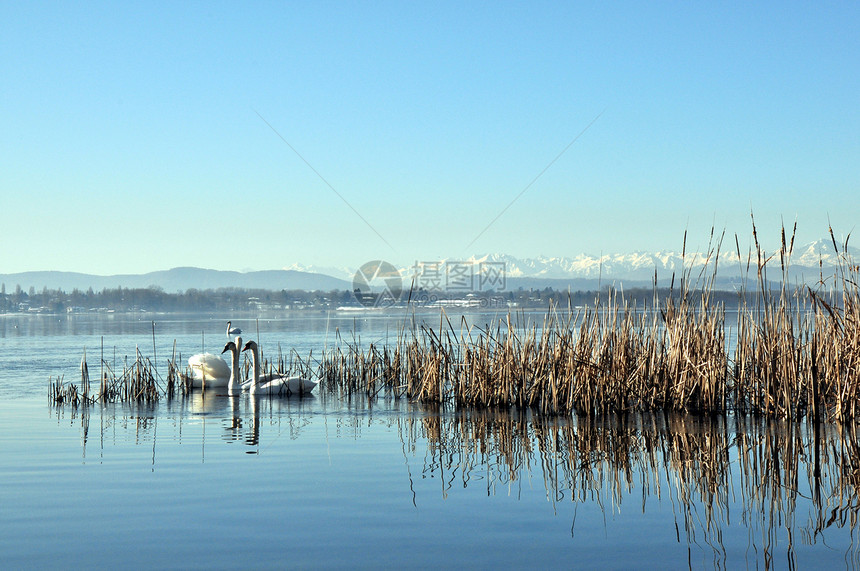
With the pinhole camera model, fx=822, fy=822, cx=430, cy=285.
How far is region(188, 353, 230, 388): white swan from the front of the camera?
53.8ft

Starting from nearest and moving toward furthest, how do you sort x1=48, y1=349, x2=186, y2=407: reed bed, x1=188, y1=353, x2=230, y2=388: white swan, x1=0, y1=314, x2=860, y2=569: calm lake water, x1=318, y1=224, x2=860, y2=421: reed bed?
1. x1=0, y1=314, x2=860, y2=569: calm lake water
2. x1=318, y1=224, x2=860, y2=421: reed bed
3. x1=48, y1=349, x2=186, y2=407: reed bed
4. x1=188, y1=353, x2=230, y2=388: white swan

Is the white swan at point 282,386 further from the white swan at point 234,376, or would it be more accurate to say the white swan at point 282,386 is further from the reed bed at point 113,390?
the reed bed at point 113,390

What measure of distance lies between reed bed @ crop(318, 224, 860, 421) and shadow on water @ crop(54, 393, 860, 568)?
0.32 m

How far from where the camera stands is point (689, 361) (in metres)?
10.6

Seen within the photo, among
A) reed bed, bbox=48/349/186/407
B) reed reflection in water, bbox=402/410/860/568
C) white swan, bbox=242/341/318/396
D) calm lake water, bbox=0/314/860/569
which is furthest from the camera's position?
white swan, bbox=242/341/318/396

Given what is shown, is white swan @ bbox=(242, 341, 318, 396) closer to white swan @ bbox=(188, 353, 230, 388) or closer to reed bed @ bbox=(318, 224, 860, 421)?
white swan @ bbox=(188, 353, 230, 388)

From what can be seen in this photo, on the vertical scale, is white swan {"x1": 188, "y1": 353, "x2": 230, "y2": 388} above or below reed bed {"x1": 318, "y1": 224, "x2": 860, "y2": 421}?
below

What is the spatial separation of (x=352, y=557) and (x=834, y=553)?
3029 millimetres

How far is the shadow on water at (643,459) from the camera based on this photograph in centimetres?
582

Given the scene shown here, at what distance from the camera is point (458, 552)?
5.36 m

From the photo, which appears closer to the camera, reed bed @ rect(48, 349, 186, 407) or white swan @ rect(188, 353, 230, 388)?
reed bed @ rect(48, 349, 186, 407)

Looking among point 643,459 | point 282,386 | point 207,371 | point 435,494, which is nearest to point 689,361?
point 643,459

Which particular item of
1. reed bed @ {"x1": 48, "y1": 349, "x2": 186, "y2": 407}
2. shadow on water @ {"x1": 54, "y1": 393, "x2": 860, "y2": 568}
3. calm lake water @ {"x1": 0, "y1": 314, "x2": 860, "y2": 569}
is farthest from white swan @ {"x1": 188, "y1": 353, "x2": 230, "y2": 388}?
calm lake water @ {"x1": 0, "y1": 314, "x2": 860, "y2": 569}

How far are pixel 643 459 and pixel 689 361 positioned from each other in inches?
114
